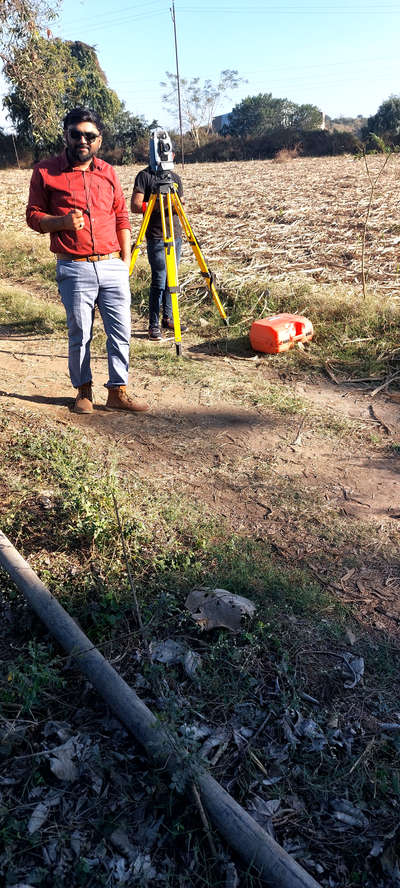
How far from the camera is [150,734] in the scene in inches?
79.4

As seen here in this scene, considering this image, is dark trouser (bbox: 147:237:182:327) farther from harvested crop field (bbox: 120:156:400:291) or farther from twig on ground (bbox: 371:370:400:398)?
twig on ground (bbox: 371:370:400:398)

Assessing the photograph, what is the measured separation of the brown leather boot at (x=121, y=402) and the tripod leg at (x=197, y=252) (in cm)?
221

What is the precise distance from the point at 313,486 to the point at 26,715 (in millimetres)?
2243

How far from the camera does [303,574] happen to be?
3061 mm

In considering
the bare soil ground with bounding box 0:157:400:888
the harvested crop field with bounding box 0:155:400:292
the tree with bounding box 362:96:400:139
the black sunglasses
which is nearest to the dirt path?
the bare soil ground with bounding box 0:157:400:888

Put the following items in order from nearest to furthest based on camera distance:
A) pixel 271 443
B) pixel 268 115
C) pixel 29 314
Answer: pixel 271 443, pixel 29 314, pixel 268 115

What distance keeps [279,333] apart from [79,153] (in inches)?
105

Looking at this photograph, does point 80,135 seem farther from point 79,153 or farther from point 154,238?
point 154,238

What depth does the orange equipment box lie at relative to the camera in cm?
611

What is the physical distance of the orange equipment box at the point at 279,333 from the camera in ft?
20.0

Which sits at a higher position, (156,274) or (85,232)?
(85,232)

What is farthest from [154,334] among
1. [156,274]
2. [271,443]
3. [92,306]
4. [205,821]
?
[205,821]

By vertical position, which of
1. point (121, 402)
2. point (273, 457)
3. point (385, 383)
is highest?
point (121, 402)

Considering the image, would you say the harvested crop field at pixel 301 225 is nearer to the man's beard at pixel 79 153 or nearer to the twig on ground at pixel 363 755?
the man's beard at pixel 79 153
